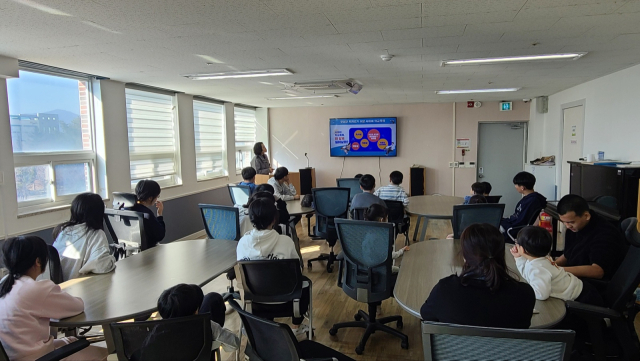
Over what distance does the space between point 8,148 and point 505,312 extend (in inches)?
177

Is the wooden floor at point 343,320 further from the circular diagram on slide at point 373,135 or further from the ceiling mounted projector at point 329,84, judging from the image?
the circular diagram on slide at point 373,135

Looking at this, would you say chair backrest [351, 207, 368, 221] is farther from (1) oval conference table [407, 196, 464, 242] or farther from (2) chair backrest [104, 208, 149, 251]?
(2) chair backrest [104, 208, 149, 251]

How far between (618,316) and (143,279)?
107 inches

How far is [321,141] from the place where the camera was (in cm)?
945

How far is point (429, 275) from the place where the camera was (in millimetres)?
2406

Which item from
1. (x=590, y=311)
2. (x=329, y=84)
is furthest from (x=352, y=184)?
(x=590, y=311)

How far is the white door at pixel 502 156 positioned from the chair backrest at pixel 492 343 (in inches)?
324

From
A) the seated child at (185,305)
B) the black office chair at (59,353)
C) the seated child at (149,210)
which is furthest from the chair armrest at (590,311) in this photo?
the seated child at (149,210)

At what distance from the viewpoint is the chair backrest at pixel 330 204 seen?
4.70m

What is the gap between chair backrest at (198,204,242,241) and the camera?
11.6ft

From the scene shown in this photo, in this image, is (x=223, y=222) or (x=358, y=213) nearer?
(x=223, y=222)

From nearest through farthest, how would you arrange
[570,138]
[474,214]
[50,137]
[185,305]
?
[185,305] < [474,214] < [50,137] < [570,138]

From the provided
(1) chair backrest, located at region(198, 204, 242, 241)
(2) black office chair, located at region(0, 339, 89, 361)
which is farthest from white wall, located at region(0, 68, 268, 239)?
(2) black office chair, located at region(0, 339, 89, 361)

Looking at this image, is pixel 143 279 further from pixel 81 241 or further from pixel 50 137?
pixel 50 137
